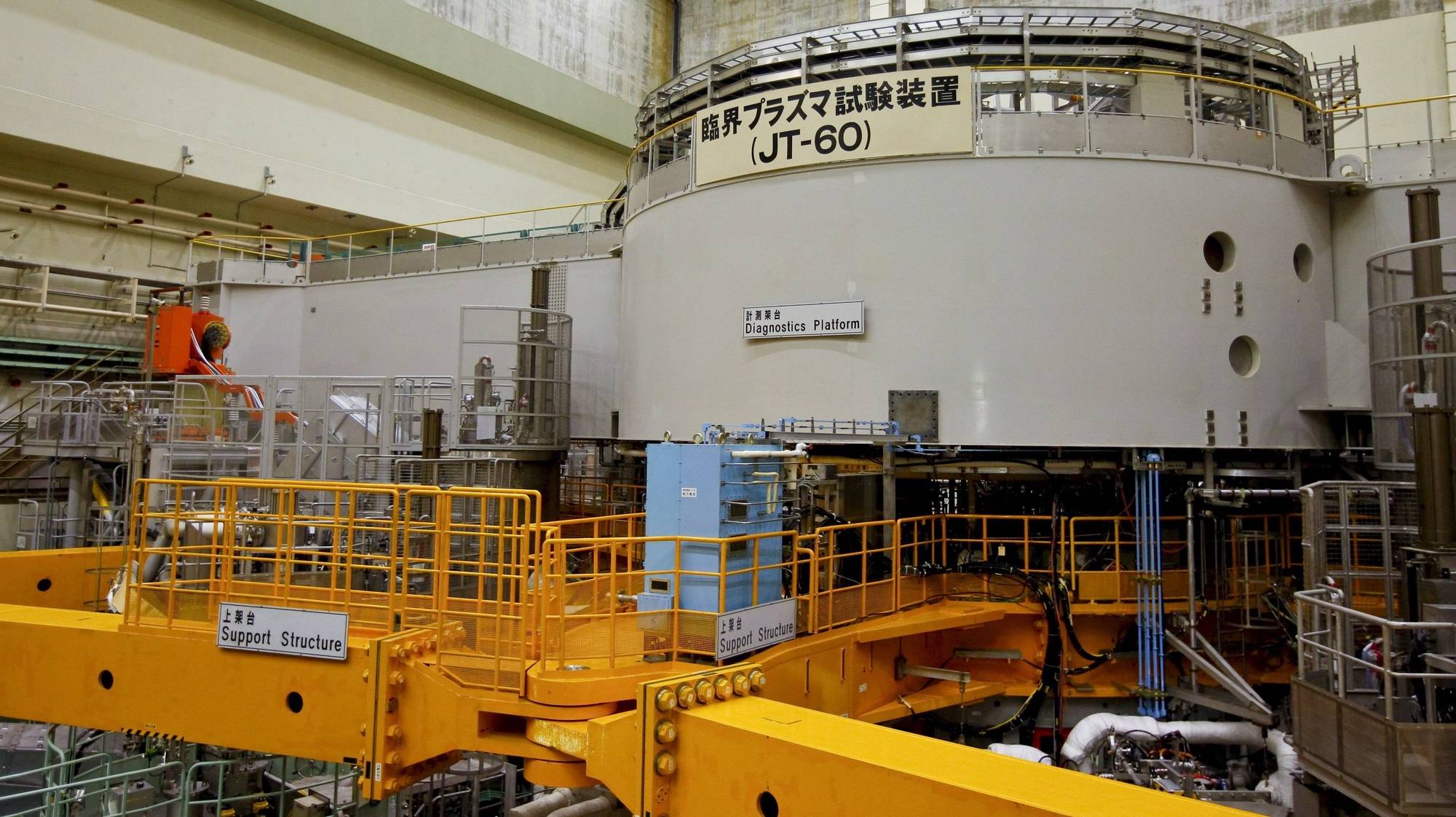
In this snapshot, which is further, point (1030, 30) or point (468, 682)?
point (1030, 30)

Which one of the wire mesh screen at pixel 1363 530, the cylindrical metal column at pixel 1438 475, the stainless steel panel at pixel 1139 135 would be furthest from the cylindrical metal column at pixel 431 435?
the cylindrical metal column at pixel 1438 475

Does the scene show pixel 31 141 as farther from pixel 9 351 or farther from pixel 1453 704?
pixel 1453 704

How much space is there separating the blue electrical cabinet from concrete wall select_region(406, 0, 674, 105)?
22791mm

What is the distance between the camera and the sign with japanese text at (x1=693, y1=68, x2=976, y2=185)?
10602mm

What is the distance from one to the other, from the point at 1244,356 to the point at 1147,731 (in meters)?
4.83

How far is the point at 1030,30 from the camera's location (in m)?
11.0

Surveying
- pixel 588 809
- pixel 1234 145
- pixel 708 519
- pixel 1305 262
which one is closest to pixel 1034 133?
Result: pixel 1234 145

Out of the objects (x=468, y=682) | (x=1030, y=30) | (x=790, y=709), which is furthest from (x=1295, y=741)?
(x=1030, y=30)

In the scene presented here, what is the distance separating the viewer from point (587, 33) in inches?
1185

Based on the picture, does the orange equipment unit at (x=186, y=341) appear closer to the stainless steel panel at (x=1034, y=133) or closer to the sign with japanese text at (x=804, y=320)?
the sign with japanese text at (x=804, y=320)

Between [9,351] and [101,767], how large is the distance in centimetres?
1412

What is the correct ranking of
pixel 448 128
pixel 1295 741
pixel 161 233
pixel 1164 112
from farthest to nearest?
pixel 448 128 < pixel 161 233 < pixel 1164 112 < pixel 1295 741

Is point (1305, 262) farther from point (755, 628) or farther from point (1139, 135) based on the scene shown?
point (755, 628)

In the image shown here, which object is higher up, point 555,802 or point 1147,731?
point 1147,731
